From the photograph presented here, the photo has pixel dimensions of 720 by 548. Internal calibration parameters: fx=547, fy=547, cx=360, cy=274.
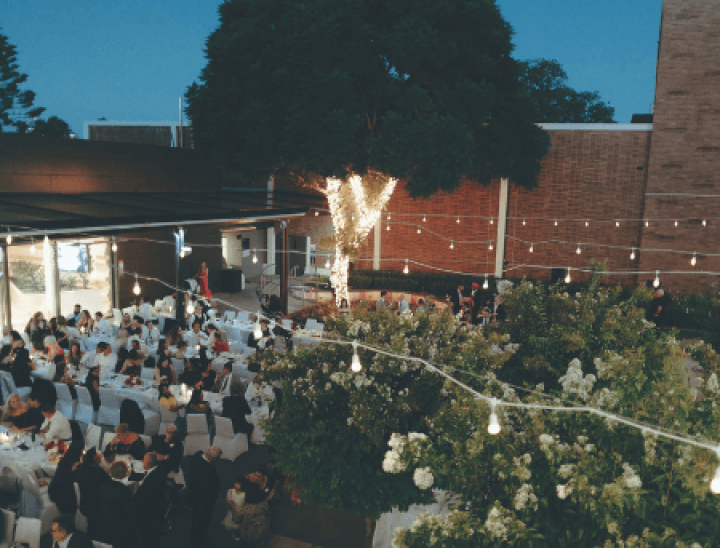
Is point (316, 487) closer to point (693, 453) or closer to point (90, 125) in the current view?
point (693, 453)

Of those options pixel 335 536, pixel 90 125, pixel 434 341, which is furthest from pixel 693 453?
pixel 90 125

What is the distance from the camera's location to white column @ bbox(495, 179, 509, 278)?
20500mm

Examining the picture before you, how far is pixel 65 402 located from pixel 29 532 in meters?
3.89

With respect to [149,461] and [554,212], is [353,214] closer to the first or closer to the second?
[554,212]

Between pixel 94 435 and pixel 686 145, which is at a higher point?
pixel 686 145

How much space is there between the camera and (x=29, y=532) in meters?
5.55

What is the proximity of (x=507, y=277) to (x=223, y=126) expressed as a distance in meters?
11.6

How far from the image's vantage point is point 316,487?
5254 mm

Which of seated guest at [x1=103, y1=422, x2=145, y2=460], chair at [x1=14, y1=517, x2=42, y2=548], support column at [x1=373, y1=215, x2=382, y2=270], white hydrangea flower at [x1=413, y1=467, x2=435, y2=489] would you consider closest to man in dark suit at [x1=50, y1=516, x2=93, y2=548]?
chair at [x1=14, y1=517, x2=42, y2=548]

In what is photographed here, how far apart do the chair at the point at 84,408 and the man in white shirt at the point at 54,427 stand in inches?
54.1

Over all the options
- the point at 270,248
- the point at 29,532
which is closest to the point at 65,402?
the point at 29,532

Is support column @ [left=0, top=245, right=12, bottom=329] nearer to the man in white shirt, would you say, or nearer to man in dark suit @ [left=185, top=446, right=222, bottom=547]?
the man in white shirt

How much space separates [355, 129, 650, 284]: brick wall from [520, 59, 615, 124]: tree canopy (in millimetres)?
14656

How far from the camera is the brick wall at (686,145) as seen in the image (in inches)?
687
